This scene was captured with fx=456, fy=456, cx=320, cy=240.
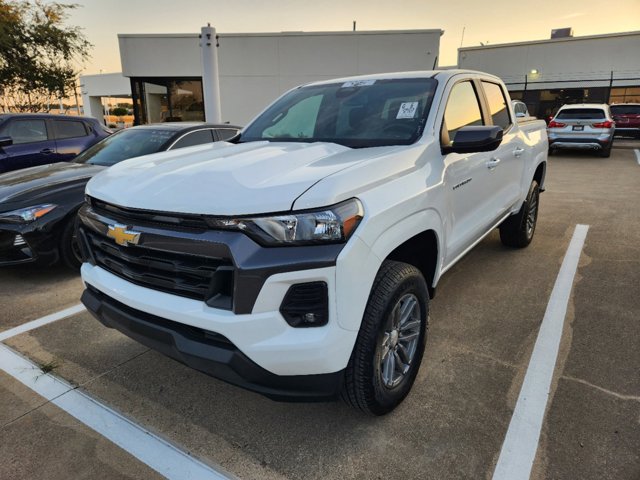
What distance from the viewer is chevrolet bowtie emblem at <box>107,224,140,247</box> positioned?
7.06ft

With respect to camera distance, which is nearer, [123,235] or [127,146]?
[123,235]

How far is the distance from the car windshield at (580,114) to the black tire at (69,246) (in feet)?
50.1

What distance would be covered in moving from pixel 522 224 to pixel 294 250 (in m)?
3.95

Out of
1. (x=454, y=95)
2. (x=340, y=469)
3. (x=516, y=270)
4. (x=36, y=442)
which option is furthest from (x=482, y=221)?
(x=36, y=442)

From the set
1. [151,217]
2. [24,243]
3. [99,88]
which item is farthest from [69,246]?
[99,88]

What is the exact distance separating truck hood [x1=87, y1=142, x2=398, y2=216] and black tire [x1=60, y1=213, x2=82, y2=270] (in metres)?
2.06

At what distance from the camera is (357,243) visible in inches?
76.0

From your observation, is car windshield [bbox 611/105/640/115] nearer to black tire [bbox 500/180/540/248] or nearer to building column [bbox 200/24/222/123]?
building column [bbox 200/24/222/123]

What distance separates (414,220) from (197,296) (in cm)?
115

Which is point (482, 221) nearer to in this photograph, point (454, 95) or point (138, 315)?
point (454, 95)

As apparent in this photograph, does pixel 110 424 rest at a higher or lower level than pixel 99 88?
lower

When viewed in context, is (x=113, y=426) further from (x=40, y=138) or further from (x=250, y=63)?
(x=250, y=63)

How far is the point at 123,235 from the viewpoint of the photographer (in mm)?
2205

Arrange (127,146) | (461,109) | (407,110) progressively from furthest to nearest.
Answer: (127,146) → (461,109) → (407,110)
